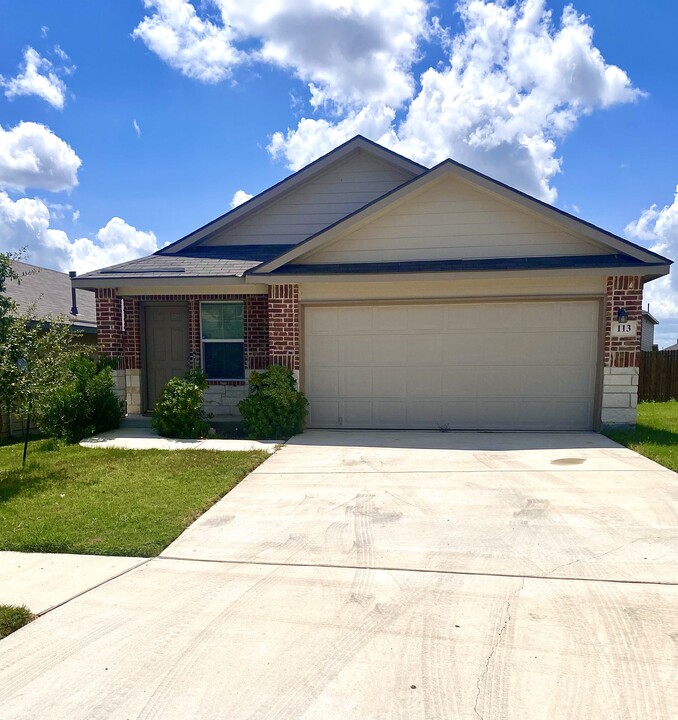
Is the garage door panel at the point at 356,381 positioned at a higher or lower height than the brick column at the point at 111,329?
lower

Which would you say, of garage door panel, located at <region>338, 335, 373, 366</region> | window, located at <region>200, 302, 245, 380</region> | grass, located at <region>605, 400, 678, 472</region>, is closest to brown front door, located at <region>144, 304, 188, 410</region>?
window, located at <region>200, 302, 245, 380</region>

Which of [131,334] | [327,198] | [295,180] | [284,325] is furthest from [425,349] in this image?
[131,334]

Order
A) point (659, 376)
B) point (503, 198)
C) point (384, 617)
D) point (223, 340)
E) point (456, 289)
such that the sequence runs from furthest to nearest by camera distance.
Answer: point (659, 376)
point (223, 340)
point (456, 289)
point (503, 198)
point (384, 617)

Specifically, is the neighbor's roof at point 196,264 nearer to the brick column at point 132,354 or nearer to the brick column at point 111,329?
the brick column at point 111,329

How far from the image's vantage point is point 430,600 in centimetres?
343

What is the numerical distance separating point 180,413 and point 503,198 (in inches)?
268

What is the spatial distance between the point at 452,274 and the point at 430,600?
6101 millimetres

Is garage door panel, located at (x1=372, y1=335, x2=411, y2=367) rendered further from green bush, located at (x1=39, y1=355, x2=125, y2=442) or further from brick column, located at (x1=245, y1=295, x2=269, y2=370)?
green bush, located at (x1=39, y1=355, x2=125, y2=442)

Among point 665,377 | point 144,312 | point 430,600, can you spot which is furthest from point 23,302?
point 665,377

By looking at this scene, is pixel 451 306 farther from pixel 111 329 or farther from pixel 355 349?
pixel 111 329

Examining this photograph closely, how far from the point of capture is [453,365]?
921 cm

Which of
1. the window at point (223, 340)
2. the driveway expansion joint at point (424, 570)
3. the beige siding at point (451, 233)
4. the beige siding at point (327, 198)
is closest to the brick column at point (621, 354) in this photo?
the beige siding at point (451, 233)

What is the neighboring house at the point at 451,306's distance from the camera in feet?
28.3

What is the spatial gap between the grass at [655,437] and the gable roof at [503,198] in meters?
2.75
